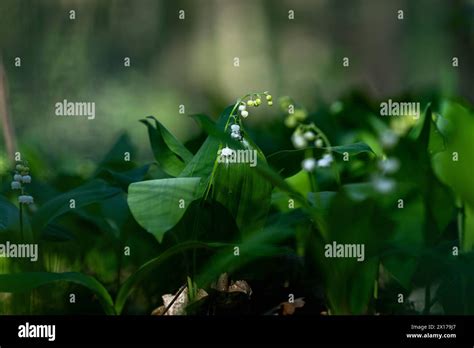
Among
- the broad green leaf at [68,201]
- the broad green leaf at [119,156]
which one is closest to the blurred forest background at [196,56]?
the broad green leaf at [119,156]

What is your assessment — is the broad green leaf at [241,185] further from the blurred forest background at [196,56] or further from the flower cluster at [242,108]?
the blurred forest background at [196,56]

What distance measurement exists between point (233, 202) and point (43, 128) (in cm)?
69

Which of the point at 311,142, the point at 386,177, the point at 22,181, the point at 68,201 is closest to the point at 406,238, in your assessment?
the point at 386,177

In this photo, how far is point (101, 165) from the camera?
279cm

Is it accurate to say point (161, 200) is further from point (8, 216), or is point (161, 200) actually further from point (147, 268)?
point (8, 216)

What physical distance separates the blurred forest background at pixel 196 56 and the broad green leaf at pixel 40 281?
0.41 meters

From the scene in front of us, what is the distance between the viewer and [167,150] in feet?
8.70

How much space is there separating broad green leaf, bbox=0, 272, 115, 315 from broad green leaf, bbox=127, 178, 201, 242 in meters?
0.29

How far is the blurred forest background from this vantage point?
9.01ft

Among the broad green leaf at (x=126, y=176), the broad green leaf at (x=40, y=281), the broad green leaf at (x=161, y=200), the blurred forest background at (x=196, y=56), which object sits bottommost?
the broad green leaf at (x=40, y=281)

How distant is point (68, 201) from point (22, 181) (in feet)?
0.63

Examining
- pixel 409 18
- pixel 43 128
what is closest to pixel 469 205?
pixel 409 18

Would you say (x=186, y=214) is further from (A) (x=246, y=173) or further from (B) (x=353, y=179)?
(B) (x=353, y=179)

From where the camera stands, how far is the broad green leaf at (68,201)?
2.57 meters
